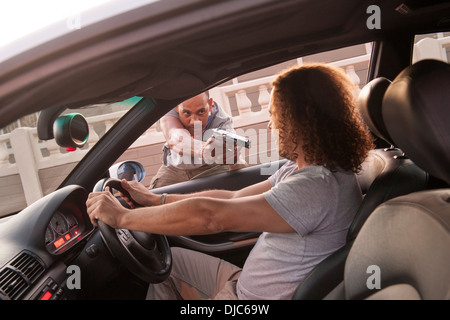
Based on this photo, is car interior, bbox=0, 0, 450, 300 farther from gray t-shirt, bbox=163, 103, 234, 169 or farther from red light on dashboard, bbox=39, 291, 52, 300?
gray t-shirt, bbox=163, 103, 234, 169

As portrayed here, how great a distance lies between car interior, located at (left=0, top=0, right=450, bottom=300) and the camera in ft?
2.76

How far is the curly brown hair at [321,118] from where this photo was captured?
1.48 m

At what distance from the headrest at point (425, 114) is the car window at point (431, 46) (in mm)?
136

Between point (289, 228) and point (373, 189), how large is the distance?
0.33 metres

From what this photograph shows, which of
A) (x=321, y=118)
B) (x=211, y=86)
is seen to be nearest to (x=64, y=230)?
(x=211, y=86)

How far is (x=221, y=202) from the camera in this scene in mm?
1393

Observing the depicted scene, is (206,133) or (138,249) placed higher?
(206,133)

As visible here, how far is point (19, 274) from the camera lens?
135 cm

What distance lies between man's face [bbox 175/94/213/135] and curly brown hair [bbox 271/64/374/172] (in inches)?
47.7

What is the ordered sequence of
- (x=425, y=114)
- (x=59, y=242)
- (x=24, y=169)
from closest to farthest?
(x=425, y=114) < (x=59, y=242) < (x=24, y=169)

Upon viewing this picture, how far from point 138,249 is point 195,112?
4.05 ft

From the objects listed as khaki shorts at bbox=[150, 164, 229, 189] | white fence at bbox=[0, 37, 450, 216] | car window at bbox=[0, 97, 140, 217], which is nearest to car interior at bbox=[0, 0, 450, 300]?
khaki shorts at bbox=[150, 164, 229, 189]

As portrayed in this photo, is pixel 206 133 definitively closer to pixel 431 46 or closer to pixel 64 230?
pixel 64 230
